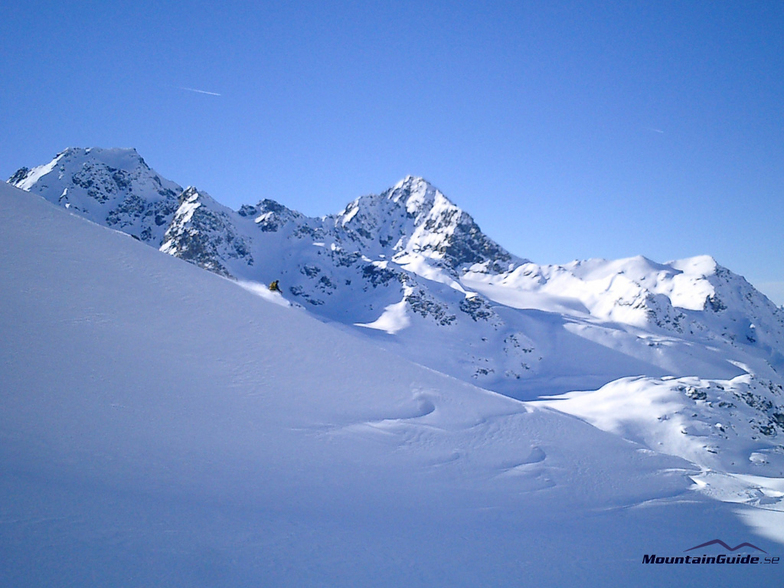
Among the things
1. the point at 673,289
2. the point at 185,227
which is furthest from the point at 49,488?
the point at 673,289

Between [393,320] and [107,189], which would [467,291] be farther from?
[107,189]

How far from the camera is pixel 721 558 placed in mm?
10281

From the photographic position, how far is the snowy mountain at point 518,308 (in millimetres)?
50531

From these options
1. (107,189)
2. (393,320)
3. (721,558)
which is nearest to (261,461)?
(721,558)

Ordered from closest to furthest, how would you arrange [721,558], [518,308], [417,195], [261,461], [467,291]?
[721,558] → [261,461] → [467,291] → [518,308] → [417,195]

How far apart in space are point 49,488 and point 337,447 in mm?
6220

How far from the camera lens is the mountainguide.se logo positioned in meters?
9.80

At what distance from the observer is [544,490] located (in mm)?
12711

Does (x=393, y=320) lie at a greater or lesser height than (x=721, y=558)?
greater

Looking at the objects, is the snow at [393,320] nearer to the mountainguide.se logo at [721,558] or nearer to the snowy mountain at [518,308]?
the snowy mountain at [518,308]

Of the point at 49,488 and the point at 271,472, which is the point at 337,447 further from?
the point at 49,488

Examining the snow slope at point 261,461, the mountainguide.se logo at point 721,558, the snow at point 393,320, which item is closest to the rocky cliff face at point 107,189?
the snow at point 393,320

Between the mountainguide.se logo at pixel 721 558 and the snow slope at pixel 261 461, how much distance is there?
0.86 ft

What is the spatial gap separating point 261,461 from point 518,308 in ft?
318
